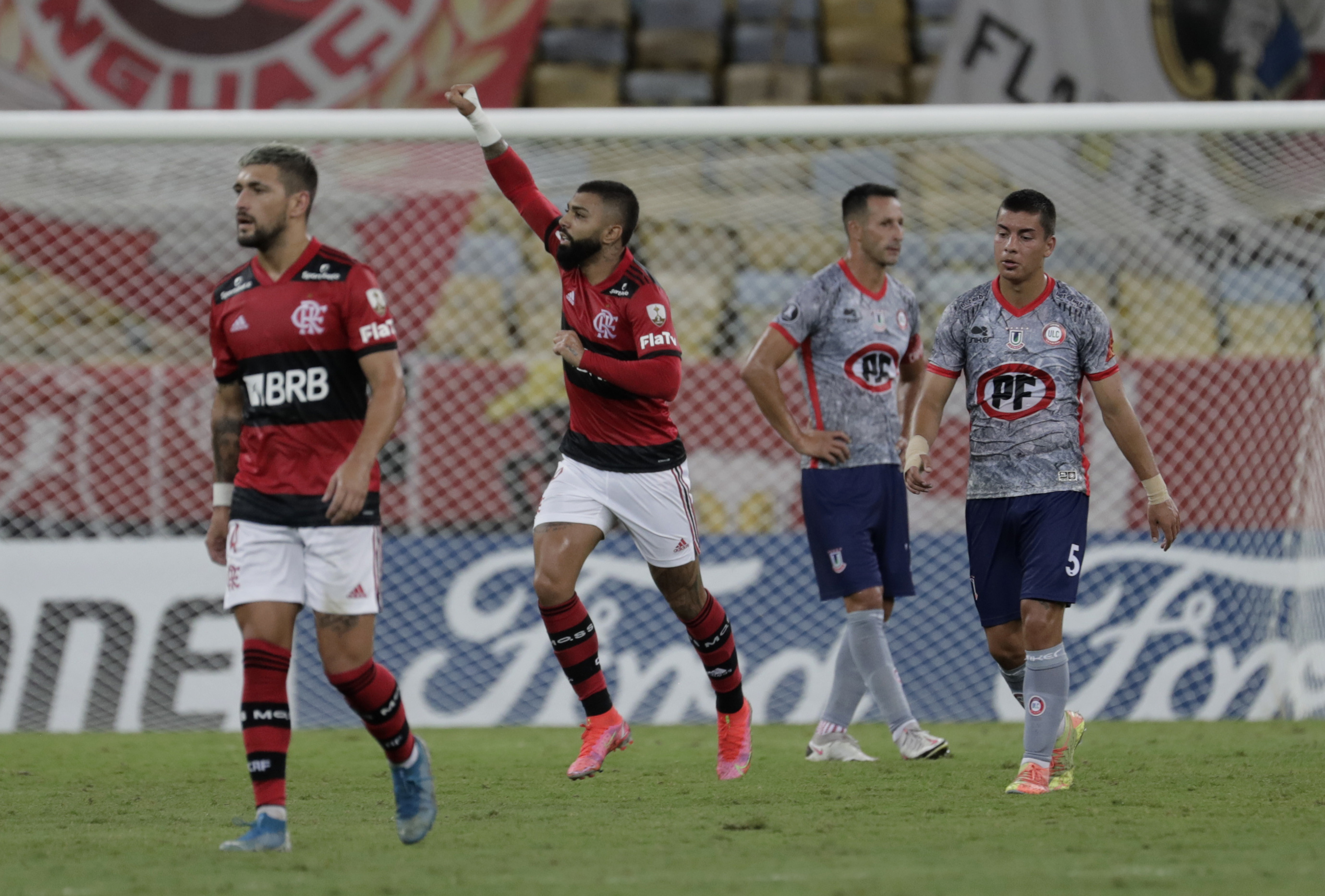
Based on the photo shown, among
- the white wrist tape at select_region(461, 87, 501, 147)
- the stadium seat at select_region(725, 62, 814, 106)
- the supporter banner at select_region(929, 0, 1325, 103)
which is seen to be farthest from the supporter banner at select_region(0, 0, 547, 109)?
the white wrist tape at select_region(461, 87, 501, 147)

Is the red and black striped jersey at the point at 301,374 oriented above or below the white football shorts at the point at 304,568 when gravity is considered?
above

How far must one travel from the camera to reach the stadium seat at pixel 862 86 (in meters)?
13.4

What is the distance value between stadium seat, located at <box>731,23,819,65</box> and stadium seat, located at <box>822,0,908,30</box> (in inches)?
→ 9.4

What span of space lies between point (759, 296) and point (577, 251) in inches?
197

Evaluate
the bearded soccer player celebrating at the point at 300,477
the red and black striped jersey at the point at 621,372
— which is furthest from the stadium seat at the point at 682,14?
the bearded soccer player celebrating at the point at 300,477

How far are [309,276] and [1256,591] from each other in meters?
6.35

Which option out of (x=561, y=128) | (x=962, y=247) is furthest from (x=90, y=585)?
(x=962, y=247)

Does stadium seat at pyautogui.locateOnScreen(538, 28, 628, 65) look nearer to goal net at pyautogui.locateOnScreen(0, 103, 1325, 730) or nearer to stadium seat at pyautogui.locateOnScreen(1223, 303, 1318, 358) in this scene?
goal net at pyautogui.locateOnScreen(0, 103, 1325, 730)

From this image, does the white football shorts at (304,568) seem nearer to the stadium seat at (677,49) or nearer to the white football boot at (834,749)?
the white football boot at (834,749)

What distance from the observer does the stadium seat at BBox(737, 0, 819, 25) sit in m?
13.9

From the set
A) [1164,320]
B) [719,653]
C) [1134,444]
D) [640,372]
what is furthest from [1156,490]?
[1164,320]

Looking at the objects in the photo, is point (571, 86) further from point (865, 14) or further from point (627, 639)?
point (627, 639)

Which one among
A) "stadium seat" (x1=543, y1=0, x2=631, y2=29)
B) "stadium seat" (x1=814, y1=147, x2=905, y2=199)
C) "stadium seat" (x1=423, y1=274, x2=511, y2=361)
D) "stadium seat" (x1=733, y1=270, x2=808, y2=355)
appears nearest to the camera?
"stadium seat" (x1=423, y1=274, x2=511, y2=361)

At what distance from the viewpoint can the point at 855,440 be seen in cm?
686
